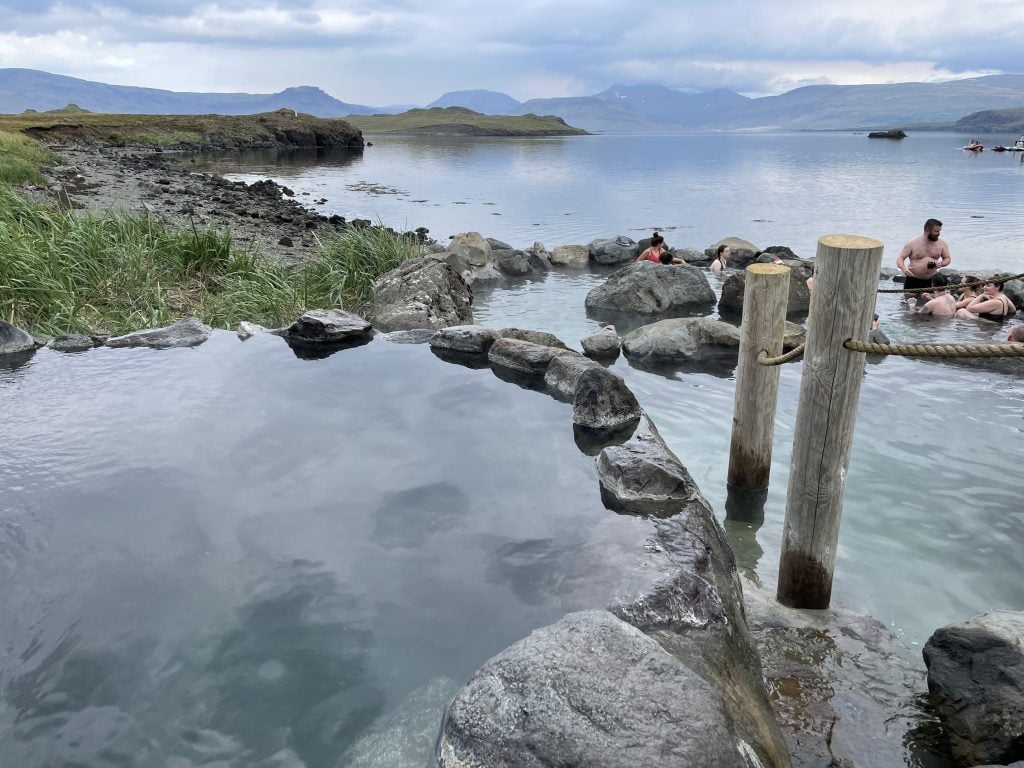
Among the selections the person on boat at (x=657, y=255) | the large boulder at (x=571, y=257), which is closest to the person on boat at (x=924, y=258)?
the person on boat at (x=657, y=255)

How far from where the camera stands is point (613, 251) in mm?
19078

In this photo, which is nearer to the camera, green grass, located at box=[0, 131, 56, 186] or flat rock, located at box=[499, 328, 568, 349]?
flat rock, located at box=[499, 328, 568, 349]

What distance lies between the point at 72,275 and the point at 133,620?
23.3 ft

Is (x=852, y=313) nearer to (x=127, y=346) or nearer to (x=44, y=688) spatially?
(x=44, y=688)

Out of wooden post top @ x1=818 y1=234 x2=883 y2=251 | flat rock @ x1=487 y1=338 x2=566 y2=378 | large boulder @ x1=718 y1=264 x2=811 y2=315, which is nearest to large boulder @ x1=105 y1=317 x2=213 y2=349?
flat rock @ x1=487 y1=338 x2=566 y2=378

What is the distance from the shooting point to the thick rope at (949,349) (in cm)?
325

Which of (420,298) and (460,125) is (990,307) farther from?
(460,125)

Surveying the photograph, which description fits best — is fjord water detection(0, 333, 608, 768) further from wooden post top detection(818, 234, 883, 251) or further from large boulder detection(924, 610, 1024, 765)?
wooden post top detection(818, 234, 883, 251)

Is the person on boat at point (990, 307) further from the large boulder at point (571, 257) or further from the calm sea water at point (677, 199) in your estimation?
the calm sea water at point (677, 199)

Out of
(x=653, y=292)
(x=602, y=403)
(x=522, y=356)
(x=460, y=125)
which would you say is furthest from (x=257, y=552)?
(x=460, y=125)

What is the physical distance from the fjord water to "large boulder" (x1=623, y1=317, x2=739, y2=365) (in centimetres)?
341

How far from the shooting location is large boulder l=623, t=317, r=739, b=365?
33.2 feet

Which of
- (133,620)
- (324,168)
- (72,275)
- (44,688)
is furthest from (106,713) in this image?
(324,168)

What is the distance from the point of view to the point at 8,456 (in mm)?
5668
